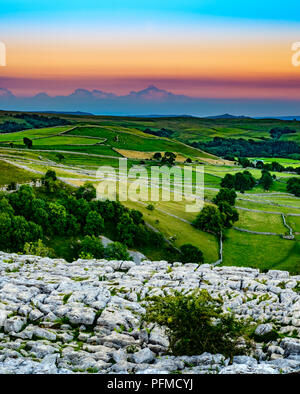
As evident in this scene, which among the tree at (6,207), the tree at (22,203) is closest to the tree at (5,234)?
the tree at (6,207)

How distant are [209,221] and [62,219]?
161 ft

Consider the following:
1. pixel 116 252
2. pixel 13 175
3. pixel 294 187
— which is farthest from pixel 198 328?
pixel 294 187

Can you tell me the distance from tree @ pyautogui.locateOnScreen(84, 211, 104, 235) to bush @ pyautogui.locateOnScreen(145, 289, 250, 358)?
63.3 metres

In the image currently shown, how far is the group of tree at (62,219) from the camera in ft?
259

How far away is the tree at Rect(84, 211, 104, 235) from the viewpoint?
90688 millimetres

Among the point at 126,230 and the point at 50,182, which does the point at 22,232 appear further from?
the point at 50,182

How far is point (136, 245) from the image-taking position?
96.2 meters

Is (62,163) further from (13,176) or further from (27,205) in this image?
(27,205)

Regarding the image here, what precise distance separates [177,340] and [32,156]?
521 feet

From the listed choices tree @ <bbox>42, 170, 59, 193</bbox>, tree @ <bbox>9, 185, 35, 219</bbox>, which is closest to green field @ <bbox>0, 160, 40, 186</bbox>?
tree @ <bbox>42, 170, 59, 193</bbox>

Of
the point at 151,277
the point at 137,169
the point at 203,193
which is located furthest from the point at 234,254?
the point at 137,169

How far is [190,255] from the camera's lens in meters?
91.1
